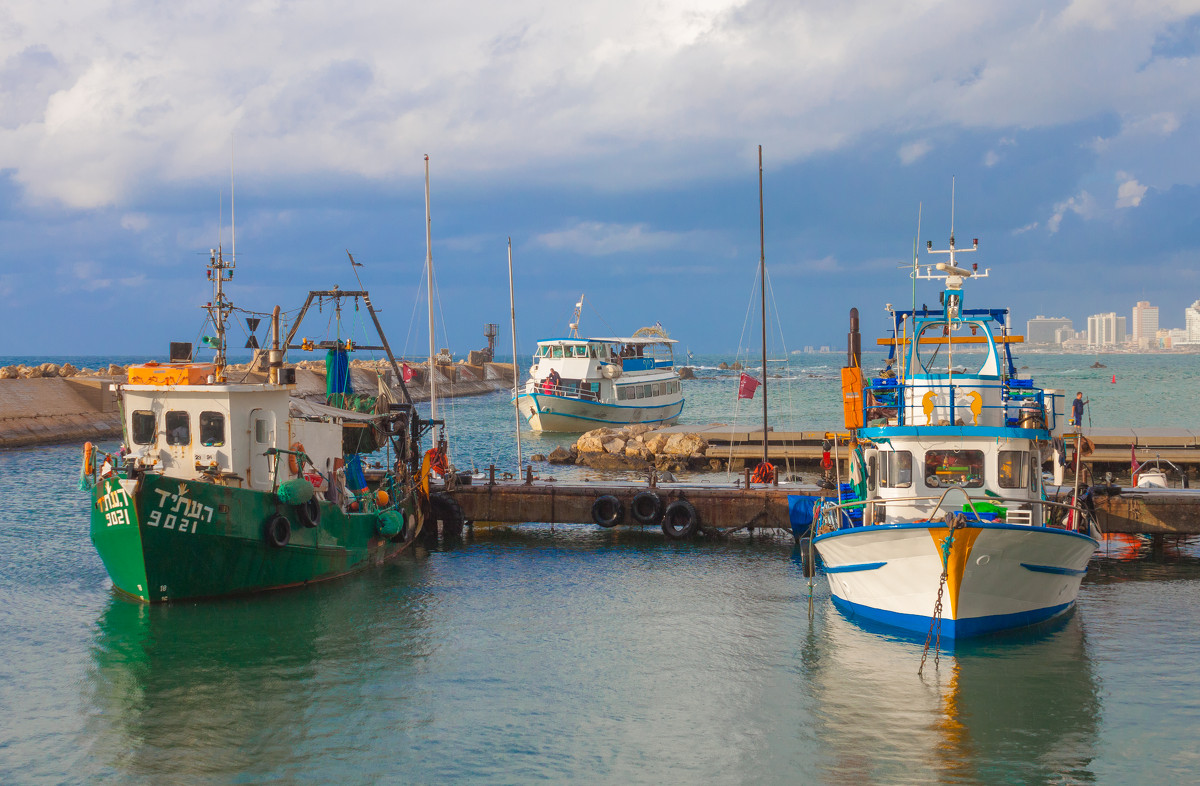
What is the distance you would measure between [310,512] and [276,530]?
0.91 m

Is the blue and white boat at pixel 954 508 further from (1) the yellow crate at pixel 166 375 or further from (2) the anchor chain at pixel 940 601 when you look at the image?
(1) the yellow crate at pixel 166 375

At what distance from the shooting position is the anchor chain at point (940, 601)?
15.2 metres

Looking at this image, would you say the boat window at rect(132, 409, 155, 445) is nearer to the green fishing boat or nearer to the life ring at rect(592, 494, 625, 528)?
the green fishing boat

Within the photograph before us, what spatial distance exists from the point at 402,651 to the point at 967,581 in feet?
31.5

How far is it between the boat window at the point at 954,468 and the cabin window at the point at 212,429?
45.5 ft

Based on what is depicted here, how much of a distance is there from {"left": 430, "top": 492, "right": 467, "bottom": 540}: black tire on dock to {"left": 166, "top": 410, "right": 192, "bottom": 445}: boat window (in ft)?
29.0

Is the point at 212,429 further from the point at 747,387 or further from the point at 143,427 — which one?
the point at 747,387

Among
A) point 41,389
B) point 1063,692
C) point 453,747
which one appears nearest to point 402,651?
point 453,747

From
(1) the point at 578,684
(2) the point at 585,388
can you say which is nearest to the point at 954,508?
(1) the point at 578,684

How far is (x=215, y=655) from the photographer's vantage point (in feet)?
54.6

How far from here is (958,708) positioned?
14.1m

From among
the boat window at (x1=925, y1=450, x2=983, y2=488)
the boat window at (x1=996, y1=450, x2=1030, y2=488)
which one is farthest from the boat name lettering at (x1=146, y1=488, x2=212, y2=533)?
the boat window at (x1=996, y1=450, x2=1030, y2=488)

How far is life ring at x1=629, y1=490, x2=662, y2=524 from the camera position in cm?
2683

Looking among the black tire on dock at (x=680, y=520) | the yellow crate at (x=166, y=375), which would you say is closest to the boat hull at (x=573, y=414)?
the black tire on dock at (x=680, y=520)
